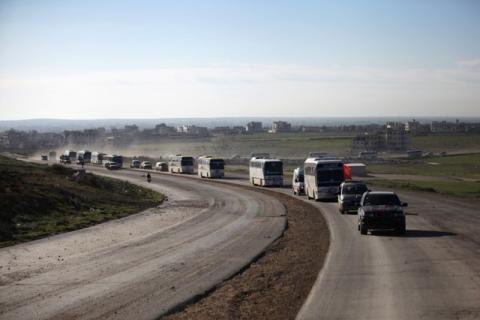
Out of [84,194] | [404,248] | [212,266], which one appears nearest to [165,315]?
[212,266]

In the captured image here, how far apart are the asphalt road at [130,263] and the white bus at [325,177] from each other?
271 inches

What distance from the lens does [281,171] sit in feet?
249

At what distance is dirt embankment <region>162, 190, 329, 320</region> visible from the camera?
53.1 ft

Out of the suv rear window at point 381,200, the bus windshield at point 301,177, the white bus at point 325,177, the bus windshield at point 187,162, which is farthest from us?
the bus windshield at point 187,162

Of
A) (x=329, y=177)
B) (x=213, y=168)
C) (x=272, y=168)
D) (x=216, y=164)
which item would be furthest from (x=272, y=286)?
(x=216, y=164)

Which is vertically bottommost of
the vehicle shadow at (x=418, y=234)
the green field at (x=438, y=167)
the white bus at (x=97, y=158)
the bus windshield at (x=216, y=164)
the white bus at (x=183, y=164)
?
the green field at (x=438, y=167)

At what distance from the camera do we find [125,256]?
2661cm

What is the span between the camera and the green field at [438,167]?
359 ft

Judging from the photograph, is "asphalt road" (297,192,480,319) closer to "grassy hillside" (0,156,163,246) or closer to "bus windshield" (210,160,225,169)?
"grassy hillside" (0,156,163,246)

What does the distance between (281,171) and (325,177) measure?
24280 millimetres

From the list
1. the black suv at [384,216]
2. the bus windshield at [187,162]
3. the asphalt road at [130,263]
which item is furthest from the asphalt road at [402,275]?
the bus windshield at [187,162]

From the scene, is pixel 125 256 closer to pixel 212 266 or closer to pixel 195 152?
pixel 212 266

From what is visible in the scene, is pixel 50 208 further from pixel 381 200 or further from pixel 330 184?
pixel 381 200

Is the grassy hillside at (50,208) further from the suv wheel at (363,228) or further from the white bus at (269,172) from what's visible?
the white bus at (269,172)
